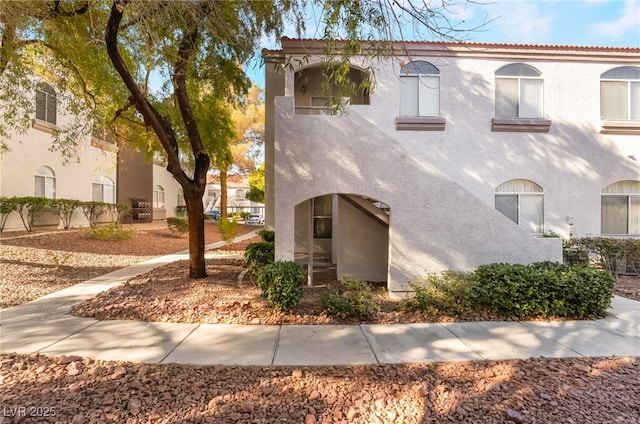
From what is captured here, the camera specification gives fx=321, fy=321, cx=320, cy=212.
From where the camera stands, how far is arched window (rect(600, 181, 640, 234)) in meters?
10.6

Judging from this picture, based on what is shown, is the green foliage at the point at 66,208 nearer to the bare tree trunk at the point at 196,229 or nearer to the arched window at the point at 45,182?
the arched window at the point at 45,182

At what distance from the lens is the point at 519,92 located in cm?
1055

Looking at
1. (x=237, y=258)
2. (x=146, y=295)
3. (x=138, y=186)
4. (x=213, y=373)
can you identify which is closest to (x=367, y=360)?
(x=213, y=373)

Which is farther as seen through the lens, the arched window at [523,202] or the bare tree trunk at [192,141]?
the arched window at [523,202]

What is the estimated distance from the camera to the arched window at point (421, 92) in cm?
1044

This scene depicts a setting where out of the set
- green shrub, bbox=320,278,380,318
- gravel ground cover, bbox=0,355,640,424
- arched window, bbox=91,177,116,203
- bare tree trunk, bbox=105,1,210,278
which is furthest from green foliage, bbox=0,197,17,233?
green shrub, bbox=320,278,380,318

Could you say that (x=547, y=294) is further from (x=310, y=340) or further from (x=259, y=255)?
(x=259, y=255)

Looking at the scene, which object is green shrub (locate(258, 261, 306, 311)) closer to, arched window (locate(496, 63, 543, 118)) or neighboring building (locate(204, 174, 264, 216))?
arched window (locate(496, 63, 543, 118))

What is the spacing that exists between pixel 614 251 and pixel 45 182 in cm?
2288

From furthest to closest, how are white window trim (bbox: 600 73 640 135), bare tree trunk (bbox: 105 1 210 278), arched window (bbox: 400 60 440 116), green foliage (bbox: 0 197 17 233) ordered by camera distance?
green foliage (bbox: 0 197 17 233) → arched window (bbox: 400 60 440 116) → white window trim (bbox: 600 73 640 135) → bare tree trunk (bbox: 105 1 210 278)

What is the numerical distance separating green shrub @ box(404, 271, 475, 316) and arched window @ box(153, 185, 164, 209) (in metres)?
27.5

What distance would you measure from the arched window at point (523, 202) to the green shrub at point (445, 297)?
567cm

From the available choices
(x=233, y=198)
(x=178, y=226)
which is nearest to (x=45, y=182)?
(x=178, y=226)

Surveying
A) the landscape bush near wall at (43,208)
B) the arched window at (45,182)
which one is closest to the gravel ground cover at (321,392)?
the landscape bush near wall at (43,208)
